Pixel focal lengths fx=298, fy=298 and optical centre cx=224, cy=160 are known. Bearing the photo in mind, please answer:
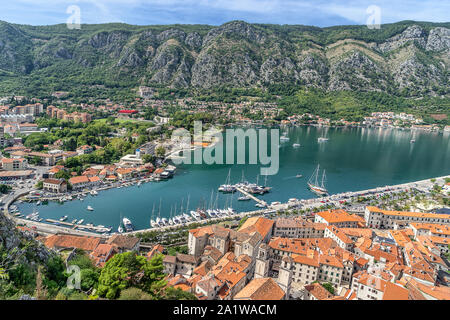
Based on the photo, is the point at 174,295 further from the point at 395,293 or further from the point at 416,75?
the point at 416,75

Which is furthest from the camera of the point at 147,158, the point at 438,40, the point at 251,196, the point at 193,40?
the point at 193,40

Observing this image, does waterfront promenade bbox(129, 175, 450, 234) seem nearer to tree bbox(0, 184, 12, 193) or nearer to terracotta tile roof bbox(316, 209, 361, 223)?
terracotta tile roof bbox(316, 209, 361, 223)

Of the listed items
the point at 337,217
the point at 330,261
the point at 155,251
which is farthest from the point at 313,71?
the point at 155,251

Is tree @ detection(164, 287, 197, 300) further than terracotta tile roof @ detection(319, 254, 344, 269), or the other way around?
terracotta tile roof @ detection(319, 254, 344, 269)

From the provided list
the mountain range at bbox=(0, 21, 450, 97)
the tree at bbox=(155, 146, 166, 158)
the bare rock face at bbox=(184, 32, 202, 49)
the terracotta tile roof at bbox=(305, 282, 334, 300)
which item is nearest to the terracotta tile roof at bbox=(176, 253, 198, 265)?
the terracotta tile roof at bbox=(305, 282, 334, 300)
